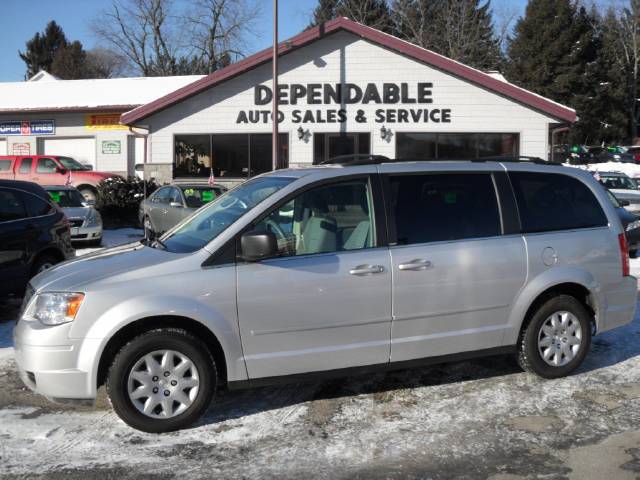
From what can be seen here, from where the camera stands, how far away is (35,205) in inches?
325

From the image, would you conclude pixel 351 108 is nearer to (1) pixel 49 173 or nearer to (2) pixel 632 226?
(1) pixel 49 173

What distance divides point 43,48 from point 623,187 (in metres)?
72.6

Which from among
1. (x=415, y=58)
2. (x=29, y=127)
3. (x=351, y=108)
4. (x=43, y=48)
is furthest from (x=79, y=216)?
(x=43, y=48)

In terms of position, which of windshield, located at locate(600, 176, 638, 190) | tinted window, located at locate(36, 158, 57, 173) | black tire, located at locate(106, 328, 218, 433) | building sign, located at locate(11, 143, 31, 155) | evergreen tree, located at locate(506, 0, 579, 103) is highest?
evergreen tree, located at locate(506, 0, 579, 103)

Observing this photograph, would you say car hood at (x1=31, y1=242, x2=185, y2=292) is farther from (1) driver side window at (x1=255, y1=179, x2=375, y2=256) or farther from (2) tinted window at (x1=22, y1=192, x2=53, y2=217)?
(2) tinted window at (x1=22, y1=192, x2=53, y2=217)

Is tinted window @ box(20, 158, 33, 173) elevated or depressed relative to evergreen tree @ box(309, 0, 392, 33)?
depressed

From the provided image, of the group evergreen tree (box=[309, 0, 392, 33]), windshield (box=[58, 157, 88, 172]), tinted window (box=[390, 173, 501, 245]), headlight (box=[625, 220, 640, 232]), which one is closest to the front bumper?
tinted window (box=[390, 173, 501, 245])

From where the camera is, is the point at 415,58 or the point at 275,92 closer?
the point at 275,92

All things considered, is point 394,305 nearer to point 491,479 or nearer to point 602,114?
point 491,479

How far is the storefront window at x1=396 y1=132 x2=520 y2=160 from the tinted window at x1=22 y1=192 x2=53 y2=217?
41.3ft

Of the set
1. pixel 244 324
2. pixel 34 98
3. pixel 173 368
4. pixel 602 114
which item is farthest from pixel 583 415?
pixel 602 114

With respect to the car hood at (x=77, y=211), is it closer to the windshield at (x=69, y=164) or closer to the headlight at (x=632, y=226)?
the windshield at (x=69, y=164)

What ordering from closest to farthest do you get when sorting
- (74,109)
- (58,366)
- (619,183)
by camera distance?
(58,366)
(619,183)
(74,109)

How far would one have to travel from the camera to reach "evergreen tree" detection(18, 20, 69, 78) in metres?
74.8
